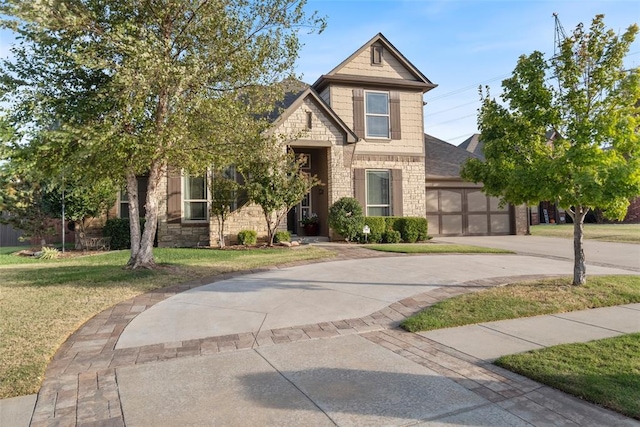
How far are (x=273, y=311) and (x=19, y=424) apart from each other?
3.32m

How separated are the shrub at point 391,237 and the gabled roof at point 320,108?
3901 millimetres

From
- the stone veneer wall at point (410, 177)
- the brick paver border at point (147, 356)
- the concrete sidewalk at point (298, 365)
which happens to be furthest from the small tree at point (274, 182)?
the brick paver border at point (147, 356)

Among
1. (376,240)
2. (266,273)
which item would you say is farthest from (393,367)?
(376,240)

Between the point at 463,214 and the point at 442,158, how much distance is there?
311 centimetres

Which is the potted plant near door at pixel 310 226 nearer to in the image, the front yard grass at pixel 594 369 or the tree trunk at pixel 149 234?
the tree trunk at pixel 149 234

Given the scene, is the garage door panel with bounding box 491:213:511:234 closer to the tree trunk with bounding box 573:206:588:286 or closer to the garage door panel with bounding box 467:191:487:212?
the garage door panel with bounding box 467:191:487:212

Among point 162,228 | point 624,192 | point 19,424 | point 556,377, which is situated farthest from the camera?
point 162,228

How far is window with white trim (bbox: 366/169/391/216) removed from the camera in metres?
17.2

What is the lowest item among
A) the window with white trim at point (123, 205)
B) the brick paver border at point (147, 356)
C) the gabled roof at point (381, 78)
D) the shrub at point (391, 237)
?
the brick paver border at point (147, 356)

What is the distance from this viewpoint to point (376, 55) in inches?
688

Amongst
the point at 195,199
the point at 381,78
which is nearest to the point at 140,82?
the point at 195,199

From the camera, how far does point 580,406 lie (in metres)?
3.08

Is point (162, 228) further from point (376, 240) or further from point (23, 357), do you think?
point (23, 357)

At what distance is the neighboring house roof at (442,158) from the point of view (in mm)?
19109
